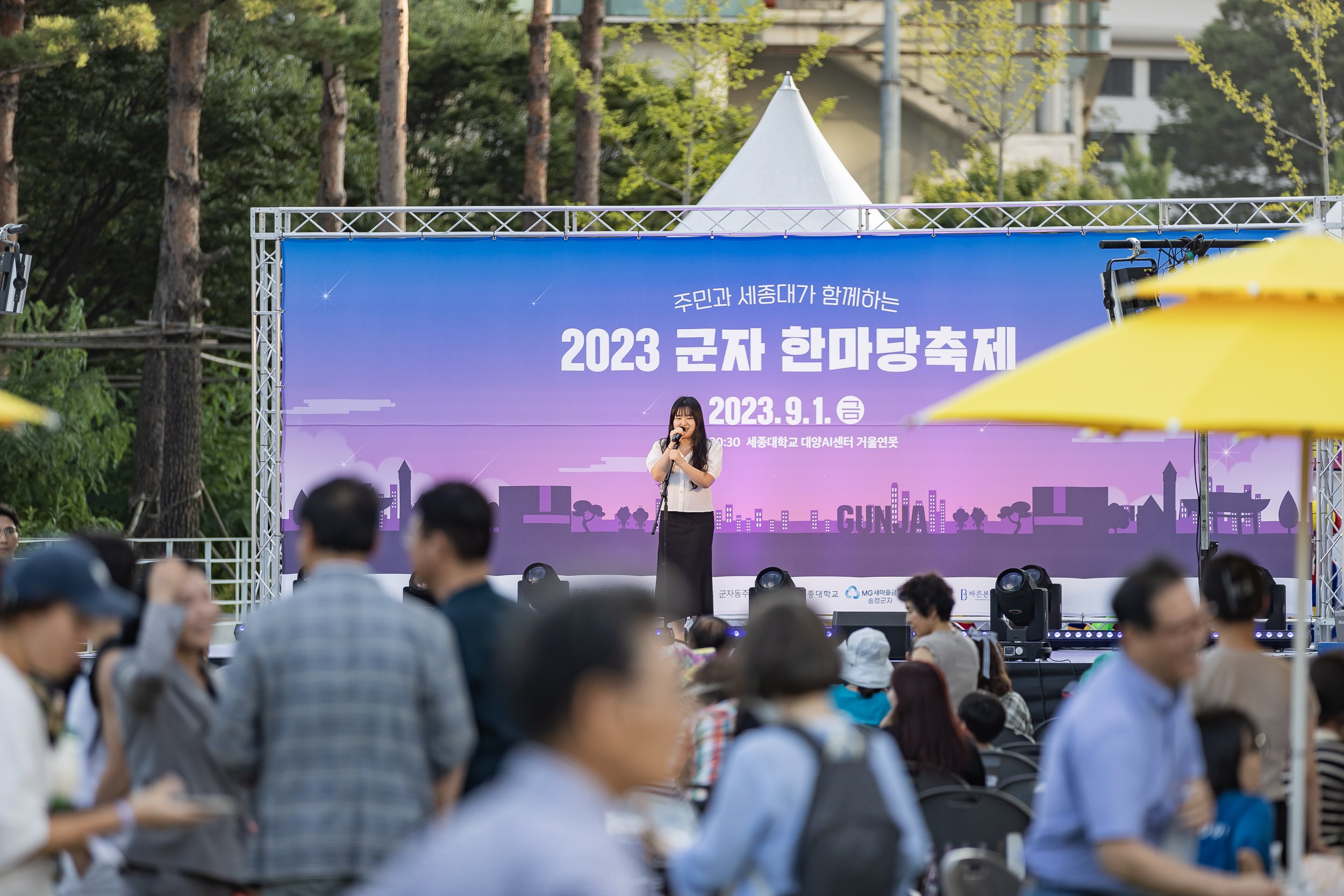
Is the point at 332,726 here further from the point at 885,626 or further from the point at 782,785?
the point at 885,626

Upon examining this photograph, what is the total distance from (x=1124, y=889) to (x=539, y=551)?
7.76 metres

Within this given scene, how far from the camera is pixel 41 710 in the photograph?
2.85 m

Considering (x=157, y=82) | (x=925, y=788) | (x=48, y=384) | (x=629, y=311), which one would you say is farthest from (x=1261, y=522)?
(x=157, y=82)

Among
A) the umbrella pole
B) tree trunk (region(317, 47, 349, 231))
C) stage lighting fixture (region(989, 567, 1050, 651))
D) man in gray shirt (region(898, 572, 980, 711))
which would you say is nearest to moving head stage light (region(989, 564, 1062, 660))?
stage lighting fixture (region(989, 567, 1050, 651))

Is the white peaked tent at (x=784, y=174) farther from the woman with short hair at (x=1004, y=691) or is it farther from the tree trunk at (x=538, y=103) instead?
the tree trunk at (x=538, y=103)

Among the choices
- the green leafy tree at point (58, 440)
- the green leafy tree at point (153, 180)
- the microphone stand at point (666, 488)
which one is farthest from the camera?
the green leafy tree at point (153, 180)

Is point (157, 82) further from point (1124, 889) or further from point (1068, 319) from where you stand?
point (1124, 889)

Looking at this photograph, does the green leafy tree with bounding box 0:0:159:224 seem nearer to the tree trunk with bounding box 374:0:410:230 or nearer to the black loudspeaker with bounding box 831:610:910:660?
the tree trunk with bounding box 374:0:410:230

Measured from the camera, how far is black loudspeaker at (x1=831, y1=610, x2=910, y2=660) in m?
8.77

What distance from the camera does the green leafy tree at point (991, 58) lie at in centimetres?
2289

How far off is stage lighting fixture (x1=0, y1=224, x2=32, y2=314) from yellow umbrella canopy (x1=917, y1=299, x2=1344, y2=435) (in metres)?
9.27

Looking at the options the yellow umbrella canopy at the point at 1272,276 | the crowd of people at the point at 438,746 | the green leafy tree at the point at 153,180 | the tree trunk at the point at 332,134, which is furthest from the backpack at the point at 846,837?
the green leafy tree at the point at 153,180

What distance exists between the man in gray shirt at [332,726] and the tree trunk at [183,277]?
13.4 m

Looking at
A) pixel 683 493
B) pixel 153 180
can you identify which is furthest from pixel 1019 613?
pixel 153 180
